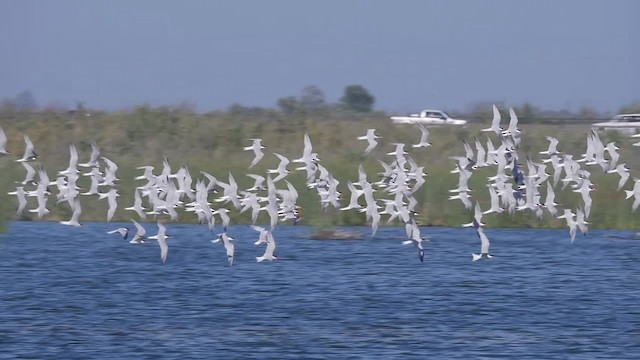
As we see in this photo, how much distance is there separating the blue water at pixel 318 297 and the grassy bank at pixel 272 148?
599 mm

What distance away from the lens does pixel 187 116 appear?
176 ft

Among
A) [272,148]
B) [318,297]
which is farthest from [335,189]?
[272,148]

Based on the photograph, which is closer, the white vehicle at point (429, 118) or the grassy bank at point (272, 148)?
the grassy bank at point (272, 148)

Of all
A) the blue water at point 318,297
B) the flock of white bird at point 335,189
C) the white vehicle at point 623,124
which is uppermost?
the white vehicle at point 623,124

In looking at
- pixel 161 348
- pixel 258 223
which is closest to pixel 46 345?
pixel 161 348

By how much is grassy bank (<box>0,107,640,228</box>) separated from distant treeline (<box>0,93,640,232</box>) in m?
0.03

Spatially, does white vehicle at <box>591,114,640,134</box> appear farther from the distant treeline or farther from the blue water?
the blue water

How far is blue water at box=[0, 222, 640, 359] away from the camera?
922 inches

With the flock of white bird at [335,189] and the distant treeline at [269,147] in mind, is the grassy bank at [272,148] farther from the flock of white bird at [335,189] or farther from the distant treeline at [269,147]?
the flock of white bird at [335,189]

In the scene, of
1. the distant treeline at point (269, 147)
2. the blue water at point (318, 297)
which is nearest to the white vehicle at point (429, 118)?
the distant treeline at point (269, 147)

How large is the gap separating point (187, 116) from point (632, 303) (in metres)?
27.9

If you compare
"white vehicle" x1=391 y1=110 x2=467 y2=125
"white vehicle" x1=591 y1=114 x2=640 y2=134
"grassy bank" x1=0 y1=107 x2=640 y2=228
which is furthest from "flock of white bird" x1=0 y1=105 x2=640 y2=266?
"white vehicle" x1=391 y1=110 x2=467 y2=125

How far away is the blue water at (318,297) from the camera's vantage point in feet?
76.8

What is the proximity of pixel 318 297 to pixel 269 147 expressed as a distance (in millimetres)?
21113
